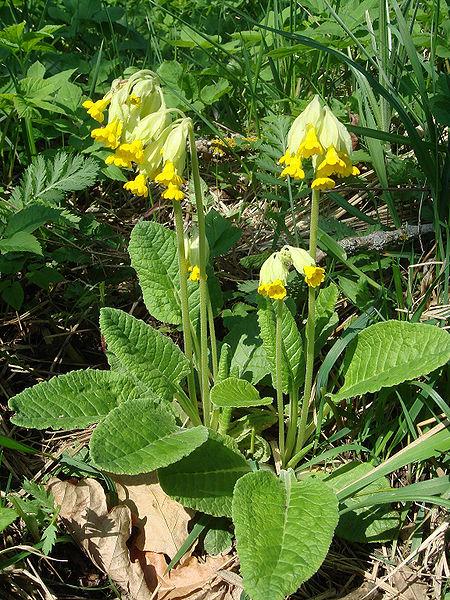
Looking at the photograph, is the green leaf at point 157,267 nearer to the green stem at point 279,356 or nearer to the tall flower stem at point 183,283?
the tall flower stem at point 183,283

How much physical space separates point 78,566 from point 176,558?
0.38m

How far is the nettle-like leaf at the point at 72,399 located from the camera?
272 centimetres

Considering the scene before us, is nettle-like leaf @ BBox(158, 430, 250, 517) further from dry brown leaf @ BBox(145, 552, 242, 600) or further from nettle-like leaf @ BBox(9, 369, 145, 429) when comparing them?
nettle-like leaf @ BBox(9, 369, 145, 429)

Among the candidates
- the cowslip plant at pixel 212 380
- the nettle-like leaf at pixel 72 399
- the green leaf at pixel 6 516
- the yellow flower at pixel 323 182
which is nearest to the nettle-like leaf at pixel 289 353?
the cowslip plant at pixel 212 380

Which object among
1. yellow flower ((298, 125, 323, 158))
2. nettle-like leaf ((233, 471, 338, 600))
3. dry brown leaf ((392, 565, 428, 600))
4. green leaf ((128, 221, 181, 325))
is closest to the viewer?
nettle-like leaf ((233, 471, 338, 600))

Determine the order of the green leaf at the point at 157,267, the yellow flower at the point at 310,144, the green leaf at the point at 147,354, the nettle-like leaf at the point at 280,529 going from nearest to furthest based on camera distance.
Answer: the nettle-like leaf at the point at 280,529, the yellow flower at the point at 310,144, the green leaf at the point at 147,354, the green leaf at the point at 157,267

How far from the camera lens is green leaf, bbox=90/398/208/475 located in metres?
2.46

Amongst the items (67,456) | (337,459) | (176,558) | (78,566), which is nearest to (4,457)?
(67,456)

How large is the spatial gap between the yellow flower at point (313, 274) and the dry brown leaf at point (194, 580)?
0.99 meters

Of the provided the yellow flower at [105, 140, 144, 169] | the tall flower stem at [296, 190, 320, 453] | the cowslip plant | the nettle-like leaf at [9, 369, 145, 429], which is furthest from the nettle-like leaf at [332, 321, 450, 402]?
the yellow flower at [105, 140, 144, 169]

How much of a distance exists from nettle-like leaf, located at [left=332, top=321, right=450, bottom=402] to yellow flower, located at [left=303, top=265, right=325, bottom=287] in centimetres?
42

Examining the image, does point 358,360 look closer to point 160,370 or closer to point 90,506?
point 160,370

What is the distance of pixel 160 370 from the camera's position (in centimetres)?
297

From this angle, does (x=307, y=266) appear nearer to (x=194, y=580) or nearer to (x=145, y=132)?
(x=145, y=132)
